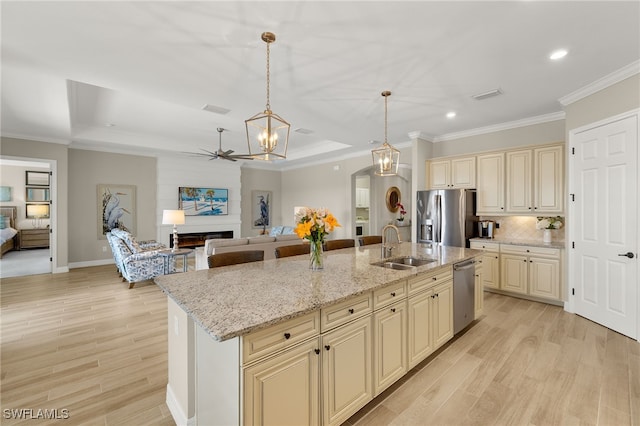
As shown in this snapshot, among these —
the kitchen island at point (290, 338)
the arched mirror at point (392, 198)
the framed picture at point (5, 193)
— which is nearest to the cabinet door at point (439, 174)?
the kitchen island at point (290, 338)

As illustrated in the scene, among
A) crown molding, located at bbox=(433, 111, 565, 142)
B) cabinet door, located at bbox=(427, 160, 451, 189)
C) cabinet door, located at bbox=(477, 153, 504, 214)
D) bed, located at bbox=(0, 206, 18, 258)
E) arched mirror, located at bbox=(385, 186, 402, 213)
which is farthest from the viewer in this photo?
arched mirror, located at bbox=(385, 186, 402, 213)

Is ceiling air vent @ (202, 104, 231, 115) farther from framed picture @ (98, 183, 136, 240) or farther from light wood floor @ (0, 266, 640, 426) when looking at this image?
framed picture @ (98, 183, 136, 240)

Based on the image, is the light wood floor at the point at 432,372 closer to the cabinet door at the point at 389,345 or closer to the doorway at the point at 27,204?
the cabinet door at the point at 389,345

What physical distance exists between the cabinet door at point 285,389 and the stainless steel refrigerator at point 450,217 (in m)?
3.96

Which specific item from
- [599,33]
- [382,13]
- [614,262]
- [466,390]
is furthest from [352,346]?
[614,262]

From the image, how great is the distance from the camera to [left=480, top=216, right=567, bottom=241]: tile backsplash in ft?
14.4

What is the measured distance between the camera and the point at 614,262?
3207 millimetres

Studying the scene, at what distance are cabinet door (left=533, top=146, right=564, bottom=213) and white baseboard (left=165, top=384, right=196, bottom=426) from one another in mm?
4992

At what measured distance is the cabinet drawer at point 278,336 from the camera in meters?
1.28

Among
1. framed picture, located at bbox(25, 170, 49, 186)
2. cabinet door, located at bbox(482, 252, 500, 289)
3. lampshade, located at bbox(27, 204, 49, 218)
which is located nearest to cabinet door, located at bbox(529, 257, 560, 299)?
cabinet door, located at bbox(482, 252, 500, 289)

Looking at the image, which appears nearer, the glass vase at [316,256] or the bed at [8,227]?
the glass vase at [316,256]

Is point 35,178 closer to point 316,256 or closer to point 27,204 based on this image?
point 27,204

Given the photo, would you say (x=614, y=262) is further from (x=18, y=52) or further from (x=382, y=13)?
(x=18, y=52)

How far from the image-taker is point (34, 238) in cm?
920
